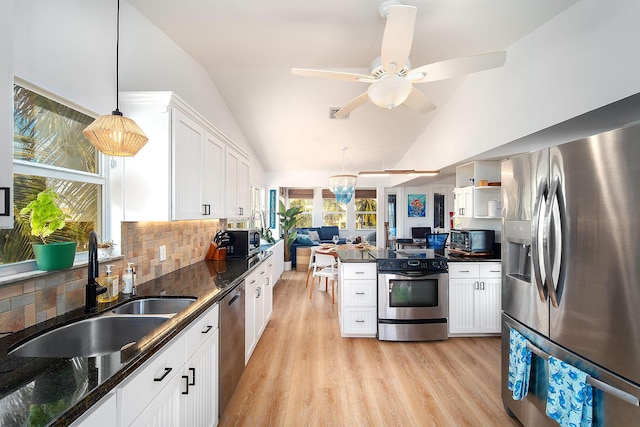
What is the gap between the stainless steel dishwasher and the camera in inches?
74.8

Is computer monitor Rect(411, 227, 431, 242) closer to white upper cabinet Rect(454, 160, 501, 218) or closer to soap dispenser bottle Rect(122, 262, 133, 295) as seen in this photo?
white upper cabinet Rect(454, 160, 501, 218)

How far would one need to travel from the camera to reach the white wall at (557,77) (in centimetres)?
171

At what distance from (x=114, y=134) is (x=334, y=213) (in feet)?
26.4

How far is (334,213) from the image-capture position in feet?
30.7

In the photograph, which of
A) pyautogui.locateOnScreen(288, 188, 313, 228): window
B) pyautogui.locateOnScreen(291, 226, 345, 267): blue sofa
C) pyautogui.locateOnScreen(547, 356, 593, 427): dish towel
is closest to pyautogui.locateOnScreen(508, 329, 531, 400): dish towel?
pyautogui.locateOnScreen(547, 356, 593, 427): dish towel

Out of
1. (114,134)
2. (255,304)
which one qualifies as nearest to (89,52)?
(114,134)

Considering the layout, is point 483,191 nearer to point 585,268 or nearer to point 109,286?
point 585,268

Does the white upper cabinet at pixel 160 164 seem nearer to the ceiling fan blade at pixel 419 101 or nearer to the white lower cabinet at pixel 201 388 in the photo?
the white lower cabinet at pixel 201 388

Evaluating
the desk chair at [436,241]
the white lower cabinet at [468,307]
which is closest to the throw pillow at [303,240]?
the desk chair at [436,241]

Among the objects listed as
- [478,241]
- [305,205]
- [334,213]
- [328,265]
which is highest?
[305,205]

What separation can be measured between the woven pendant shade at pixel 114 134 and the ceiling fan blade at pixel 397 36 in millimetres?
1402

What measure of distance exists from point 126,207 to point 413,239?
7789 millimetres

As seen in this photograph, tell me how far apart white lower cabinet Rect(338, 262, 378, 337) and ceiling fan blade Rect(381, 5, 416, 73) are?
7.08 ft

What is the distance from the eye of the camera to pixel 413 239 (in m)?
8.53
